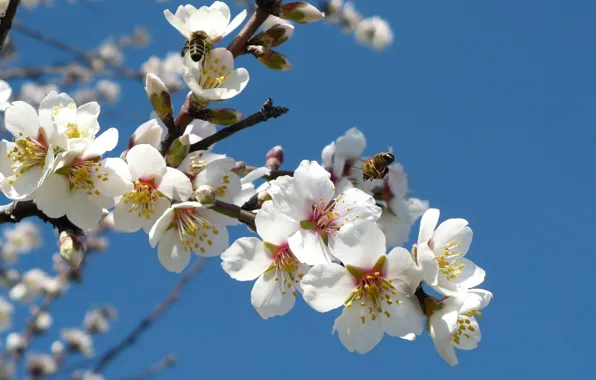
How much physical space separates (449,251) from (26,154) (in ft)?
3.59

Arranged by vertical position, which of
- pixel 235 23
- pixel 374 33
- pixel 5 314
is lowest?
pixel 5 314

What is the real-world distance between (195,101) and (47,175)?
1.37 feet

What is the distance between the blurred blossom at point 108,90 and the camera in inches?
405

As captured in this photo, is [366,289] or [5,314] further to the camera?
[5,314]

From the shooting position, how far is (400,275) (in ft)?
4.57

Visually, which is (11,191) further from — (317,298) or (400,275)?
(400,275)

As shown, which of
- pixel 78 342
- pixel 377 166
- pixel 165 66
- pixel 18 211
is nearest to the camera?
→ pixel 18 211

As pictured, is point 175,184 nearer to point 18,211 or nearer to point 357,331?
point 18,211

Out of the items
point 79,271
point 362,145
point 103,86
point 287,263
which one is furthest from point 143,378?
point 103,86

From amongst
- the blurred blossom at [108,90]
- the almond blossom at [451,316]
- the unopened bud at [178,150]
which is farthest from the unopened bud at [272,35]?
the blurred blossom at [108,90]

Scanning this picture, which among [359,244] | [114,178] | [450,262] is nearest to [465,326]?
[450,262]

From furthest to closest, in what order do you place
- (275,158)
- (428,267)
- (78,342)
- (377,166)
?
1. (78,342)
2. (275,158)
3. (377,166)
4. (428,267)

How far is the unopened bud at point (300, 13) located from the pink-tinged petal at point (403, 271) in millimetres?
735

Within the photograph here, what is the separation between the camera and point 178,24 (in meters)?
1.69
